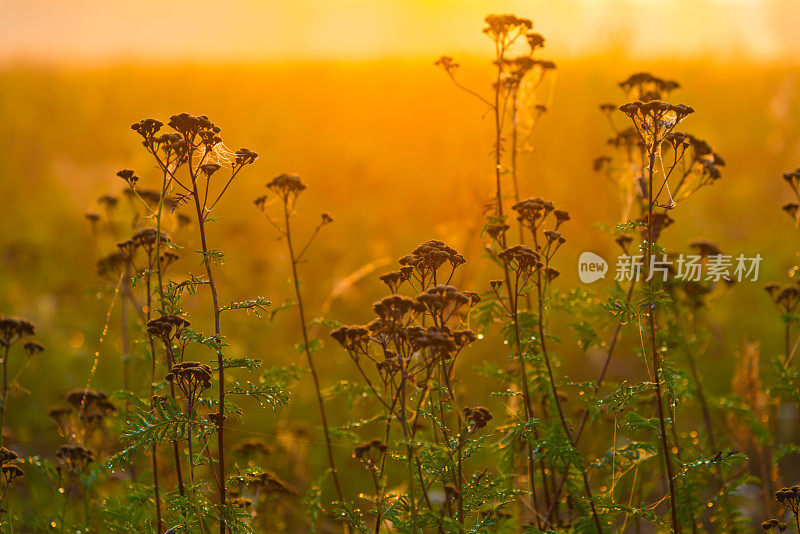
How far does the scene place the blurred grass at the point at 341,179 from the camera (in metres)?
9.32

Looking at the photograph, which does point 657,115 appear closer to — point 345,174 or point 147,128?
point 147,128

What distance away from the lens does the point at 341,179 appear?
16609mm

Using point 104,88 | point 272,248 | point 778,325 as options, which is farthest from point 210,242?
point 104,88

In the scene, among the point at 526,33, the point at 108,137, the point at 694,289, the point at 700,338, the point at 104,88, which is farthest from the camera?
the point at 104,88

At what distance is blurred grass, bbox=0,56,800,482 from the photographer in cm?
932

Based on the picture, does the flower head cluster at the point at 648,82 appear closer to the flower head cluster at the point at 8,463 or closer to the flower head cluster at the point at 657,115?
the flower head cluster at the point at 657,115

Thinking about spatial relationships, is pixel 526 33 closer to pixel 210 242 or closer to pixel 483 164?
pixel 483 164

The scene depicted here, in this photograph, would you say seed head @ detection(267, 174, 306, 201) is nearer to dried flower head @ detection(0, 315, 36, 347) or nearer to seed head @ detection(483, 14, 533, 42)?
seed head @ detection(483, 14, 533, 42)

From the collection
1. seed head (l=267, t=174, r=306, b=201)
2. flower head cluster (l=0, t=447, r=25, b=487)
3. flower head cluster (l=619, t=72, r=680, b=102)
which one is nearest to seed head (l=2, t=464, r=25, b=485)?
flower head cluster (l=0, t=447, r=25, b=487)

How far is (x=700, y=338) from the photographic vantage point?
17.7ft

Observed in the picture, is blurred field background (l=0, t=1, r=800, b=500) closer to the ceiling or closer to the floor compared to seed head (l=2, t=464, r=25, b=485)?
closer to the ceiling

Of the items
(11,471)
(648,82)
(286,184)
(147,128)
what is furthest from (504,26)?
(11,471)

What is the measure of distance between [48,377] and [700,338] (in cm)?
779

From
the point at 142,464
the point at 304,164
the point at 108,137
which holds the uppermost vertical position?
the point at 108,137
